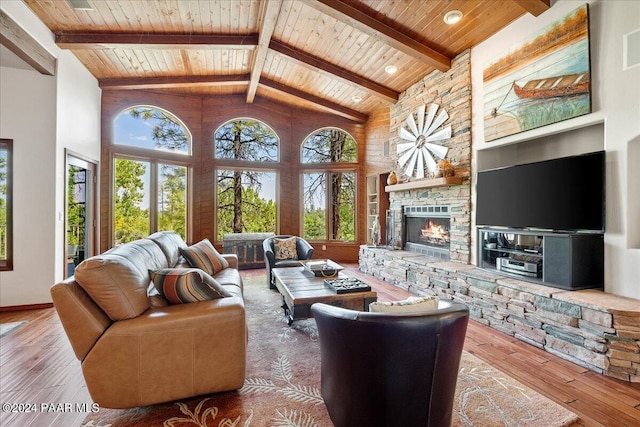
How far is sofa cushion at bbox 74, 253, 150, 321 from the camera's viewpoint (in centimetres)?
178

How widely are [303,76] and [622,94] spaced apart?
4729mm

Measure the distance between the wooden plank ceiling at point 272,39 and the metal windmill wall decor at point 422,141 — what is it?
73 centimetres

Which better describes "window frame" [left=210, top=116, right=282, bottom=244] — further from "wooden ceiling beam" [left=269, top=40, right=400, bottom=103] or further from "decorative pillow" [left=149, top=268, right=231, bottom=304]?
"decorative pillow" [left=149, top=268, right=231, bottom=304]

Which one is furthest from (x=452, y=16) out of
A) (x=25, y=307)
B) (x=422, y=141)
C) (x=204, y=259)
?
(x=25, y=307)

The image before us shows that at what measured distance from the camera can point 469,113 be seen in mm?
4156

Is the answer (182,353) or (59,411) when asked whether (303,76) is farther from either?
(59,411)

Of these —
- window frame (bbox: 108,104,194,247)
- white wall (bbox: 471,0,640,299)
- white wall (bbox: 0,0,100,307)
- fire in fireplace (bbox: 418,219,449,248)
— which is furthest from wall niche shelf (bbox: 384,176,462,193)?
white wall (bbox: 0,0,100,307)

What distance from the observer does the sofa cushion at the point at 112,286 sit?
1780 mm

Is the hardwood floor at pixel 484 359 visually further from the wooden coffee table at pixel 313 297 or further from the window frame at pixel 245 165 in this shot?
the window frame at pixel 245 165

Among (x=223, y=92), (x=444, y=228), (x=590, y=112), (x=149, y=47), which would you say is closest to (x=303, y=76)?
(x=223, y=92)

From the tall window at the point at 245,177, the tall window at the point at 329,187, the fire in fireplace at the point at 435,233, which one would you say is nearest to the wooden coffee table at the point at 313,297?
the fire in fireplace at the point at 435,233

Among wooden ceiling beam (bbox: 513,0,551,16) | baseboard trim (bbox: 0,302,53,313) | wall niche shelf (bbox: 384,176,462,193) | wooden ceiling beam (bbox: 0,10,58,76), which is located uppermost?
wooden ceiling beam (bbox: 513,0,551,16)

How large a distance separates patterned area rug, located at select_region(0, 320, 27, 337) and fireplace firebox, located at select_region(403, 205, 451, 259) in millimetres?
5553

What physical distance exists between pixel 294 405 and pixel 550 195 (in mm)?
3158
